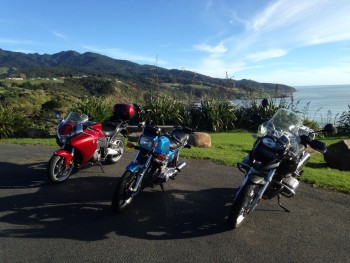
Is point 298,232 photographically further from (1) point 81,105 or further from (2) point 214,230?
(1) point 81,105

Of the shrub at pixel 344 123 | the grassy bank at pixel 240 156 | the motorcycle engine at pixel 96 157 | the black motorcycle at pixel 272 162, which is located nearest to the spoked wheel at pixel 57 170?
the motorcycle engine at pixel 96 157

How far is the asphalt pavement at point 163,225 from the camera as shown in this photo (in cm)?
377

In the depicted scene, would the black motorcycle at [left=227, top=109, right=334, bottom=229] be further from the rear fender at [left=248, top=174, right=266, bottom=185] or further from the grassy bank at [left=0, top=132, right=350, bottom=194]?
the grassy bank at [left=0, top=132, right=350, bottom=194]

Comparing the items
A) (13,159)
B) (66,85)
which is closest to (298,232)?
(13,159)

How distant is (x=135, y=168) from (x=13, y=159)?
4.60 metres

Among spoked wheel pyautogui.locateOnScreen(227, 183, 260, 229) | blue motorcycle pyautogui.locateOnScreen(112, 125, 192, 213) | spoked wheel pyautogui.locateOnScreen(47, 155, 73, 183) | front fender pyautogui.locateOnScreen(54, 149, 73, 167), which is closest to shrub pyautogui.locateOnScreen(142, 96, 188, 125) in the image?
spoked wheel pyautogui.locateOnScreen(47, 155, 73, 183)

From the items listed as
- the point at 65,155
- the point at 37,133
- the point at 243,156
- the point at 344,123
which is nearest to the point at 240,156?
the point at 243,156

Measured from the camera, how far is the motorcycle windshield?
5.02 metres

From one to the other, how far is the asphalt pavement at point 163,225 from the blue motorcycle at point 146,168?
25 cm

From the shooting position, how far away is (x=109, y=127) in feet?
23.9

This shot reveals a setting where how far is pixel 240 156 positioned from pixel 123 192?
4929 millimetres

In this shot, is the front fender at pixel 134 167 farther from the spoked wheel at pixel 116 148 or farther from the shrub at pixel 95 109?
the shrub at pixel 95 109

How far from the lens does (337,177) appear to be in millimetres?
7047

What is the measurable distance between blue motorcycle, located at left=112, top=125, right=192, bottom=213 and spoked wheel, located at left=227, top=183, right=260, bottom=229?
1.45 m
